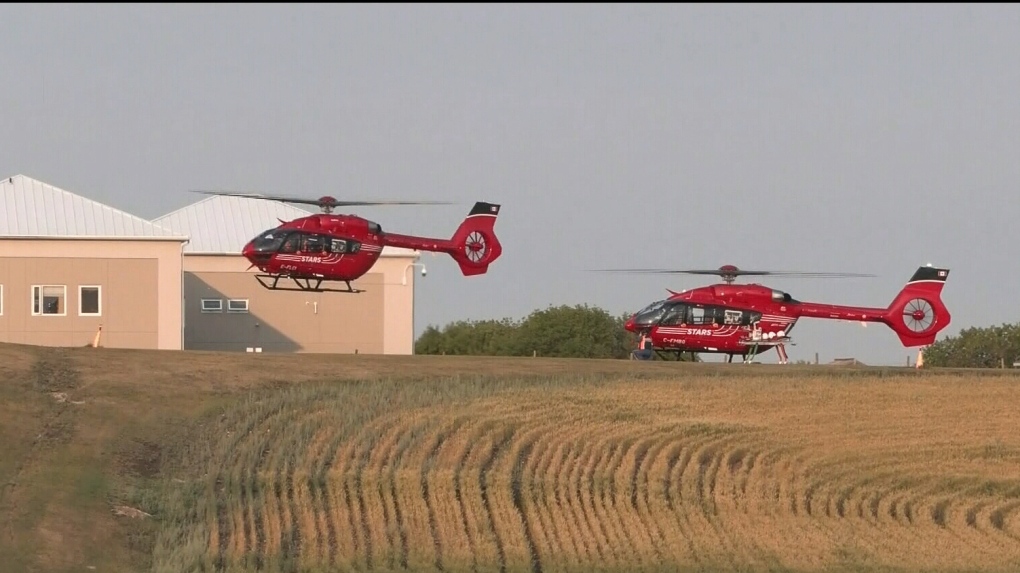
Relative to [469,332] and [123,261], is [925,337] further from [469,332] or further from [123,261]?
[469,332]

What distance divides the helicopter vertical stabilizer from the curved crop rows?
16.1m

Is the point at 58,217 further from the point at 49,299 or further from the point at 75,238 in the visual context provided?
the point at 49,299

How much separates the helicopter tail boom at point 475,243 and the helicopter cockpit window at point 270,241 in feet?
18.3

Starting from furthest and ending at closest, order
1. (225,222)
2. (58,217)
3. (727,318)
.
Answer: (225,222), (58,217), (727,318)

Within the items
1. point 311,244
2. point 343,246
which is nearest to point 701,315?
point 343,246

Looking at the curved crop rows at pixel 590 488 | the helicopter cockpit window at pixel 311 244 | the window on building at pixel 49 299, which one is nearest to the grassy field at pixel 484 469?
the curved crop rows at pixel 590 488

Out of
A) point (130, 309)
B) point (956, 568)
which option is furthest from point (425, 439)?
point (130, 309)

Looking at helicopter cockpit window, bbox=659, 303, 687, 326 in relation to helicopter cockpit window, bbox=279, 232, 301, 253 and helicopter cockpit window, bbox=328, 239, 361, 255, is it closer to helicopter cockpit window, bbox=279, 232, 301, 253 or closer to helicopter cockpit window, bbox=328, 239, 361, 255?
helicopter cockpit window, bbox=328, 239, 361, 255

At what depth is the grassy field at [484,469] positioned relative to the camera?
22.8m

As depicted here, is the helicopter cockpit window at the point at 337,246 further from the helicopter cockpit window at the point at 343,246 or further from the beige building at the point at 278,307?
the beige building at the point at 278,307

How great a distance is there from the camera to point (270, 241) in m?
45.6

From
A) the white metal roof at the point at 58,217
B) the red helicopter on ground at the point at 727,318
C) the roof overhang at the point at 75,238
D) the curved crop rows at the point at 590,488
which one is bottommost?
the curved crop rows at the point at 590,488

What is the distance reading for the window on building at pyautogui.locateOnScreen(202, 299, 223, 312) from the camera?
63.3 meters

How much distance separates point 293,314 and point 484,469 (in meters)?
37.8
